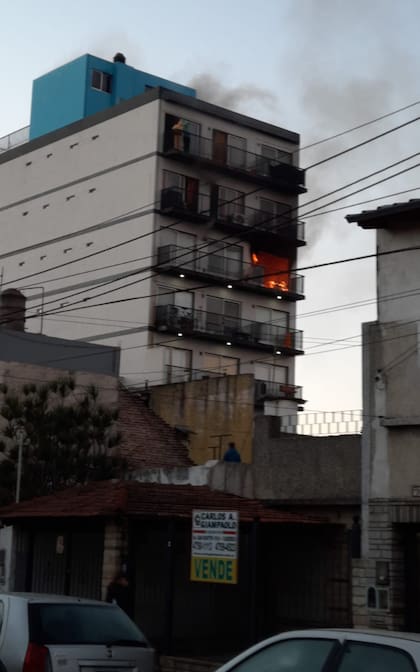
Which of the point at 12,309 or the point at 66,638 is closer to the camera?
the point at 66,638

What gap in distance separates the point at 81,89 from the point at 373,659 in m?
62.1

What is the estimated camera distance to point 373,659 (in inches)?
275

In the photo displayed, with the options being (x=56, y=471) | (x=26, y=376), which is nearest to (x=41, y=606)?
Result: (x=56, y=471)

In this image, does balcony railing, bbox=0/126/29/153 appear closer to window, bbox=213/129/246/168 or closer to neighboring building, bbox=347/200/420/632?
window, bbox=213/129/246/168

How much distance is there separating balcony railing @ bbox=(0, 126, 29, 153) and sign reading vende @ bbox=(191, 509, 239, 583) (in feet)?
180

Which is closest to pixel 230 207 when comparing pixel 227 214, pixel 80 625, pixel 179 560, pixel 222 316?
pixel 227 214

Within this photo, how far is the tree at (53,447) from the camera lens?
29.8 meters

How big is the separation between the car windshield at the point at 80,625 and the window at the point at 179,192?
147 ft

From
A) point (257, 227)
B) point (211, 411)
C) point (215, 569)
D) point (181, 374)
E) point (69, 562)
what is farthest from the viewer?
point (257, 227)

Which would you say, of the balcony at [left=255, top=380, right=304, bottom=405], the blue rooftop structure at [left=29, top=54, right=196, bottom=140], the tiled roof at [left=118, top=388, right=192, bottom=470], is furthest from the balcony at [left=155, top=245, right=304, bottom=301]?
the tiled roof at [left=118, top=388, right=192, bottom=470]

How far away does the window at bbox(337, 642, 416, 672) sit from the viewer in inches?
269

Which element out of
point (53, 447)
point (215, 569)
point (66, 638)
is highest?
point (53, 447)

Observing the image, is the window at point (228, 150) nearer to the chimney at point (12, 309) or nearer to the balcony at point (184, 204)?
the balcony at point (184, 204)

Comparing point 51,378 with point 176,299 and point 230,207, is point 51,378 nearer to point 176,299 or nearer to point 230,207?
point 176,299
